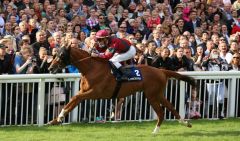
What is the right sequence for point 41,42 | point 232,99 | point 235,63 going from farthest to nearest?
1. point 235,63
2. point 41,42
3. point 232,99

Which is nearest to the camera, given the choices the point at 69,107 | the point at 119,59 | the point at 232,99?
the point at 69,107

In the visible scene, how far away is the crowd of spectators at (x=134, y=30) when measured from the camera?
1565cm

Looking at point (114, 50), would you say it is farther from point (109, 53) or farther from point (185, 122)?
point (185, 122)

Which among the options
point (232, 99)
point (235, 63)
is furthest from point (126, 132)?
point (235, 63)

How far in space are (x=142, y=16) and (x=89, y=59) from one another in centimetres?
579

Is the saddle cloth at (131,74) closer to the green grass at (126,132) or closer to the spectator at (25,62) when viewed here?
the green grass at (126,132)

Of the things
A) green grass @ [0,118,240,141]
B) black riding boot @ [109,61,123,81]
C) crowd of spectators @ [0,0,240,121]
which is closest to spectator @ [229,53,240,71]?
crowd of spectators @ [0,0,240,121]

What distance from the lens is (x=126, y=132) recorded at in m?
14.0

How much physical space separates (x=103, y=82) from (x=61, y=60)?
2.71 feet

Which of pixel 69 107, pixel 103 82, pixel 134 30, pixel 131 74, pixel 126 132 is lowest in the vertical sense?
pixel 126 132

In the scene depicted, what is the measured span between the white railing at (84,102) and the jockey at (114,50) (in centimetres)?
76

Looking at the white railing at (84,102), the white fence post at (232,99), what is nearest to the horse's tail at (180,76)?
the white railing at (84,102)

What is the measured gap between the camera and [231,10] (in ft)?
72.1

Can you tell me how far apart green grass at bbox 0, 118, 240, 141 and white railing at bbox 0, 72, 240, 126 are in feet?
0.88
